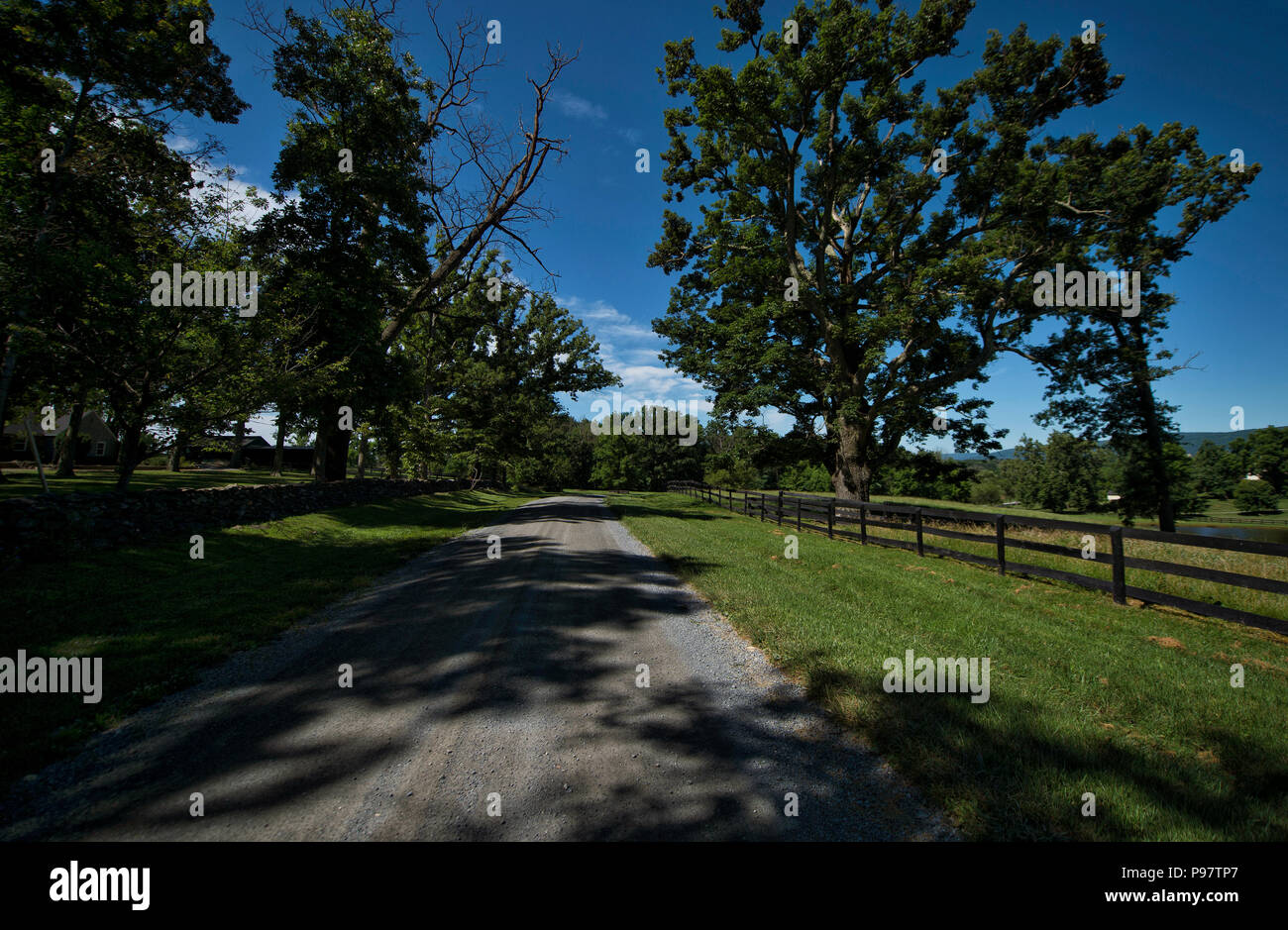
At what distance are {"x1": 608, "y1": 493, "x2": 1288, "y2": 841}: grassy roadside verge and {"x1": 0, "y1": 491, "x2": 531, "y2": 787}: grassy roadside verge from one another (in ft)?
19.3

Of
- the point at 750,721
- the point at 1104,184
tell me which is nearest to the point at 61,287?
the point at 750,721

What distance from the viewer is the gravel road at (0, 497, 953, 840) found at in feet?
8.71

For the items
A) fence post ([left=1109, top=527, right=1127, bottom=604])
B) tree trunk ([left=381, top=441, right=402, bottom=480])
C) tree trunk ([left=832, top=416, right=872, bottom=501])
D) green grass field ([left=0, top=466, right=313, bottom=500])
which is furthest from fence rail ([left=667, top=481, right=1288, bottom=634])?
tree trunk ([left=381, top=441, right=402, bottom=480])

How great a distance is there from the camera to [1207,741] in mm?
3502

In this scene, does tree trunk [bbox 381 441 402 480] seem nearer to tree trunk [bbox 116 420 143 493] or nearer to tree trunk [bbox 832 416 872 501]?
tree trunk [bbox 116 420 143 493]

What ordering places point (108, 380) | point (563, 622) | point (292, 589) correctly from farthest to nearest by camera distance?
point (108, 380) → point (292, 589) → point (563, 622)

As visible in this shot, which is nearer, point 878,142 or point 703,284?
point 878,142

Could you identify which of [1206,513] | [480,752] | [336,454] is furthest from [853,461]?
[1206,513]

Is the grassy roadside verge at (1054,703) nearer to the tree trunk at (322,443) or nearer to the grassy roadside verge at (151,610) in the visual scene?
the grassy roadside verge at (151,610)

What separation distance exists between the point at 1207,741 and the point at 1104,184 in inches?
902

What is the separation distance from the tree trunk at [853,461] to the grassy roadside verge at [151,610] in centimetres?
1657

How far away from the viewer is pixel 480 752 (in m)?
3.35
